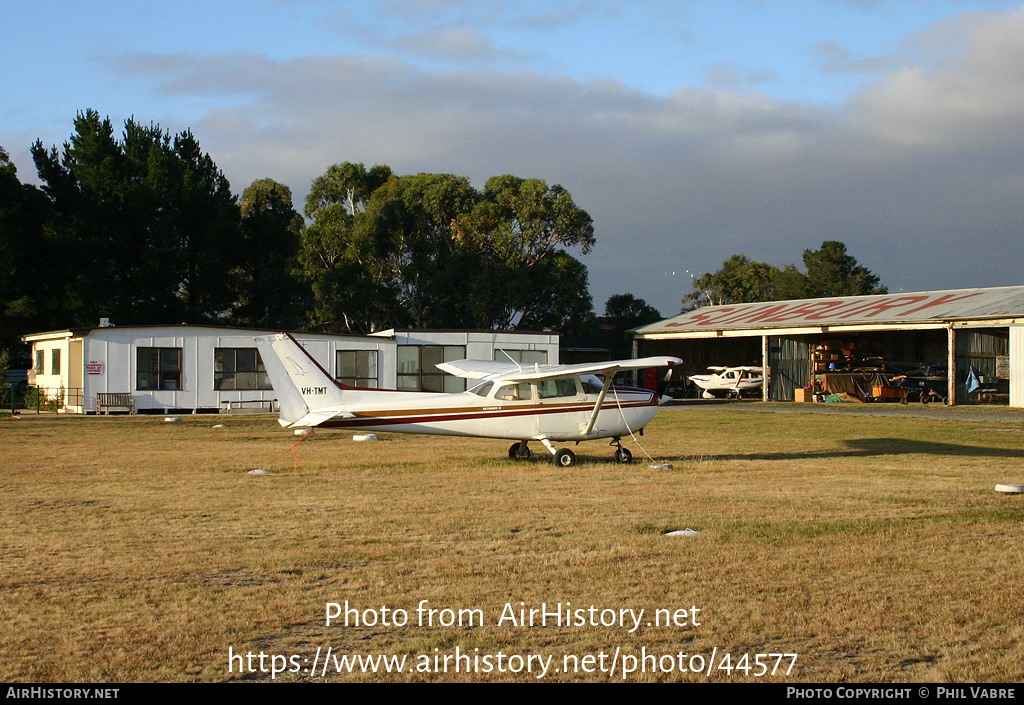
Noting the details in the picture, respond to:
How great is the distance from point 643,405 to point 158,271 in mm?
35857

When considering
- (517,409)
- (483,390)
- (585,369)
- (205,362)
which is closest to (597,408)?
(585,369)

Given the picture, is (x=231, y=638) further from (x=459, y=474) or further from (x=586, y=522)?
(x=459, y=474)

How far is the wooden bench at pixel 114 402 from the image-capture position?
3047cm

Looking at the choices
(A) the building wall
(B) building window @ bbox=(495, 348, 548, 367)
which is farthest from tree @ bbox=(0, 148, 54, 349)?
(A) the building wall

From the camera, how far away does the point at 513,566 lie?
749 cm

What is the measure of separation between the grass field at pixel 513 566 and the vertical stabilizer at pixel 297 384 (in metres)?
1.06

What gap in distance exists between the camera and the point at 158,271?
45219 mm

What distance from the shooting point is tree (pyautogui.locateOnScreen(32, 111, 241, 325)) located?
43.9 meters

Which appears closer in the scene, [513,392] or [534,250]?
[513,392]

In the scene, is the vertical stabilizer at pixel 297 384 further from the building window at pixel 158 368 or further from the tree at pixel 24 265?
the tree at pixel 24 265

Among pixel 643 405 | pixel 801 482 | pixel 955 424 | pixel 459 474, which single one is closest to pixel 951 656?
pixel 801 482

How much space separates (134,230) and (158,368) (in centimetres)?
1707

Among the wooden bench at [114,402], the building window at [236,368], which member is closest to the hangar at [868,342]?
the building window at [236,368]

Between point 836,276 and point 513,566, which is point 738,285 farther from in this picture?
point 513,566
